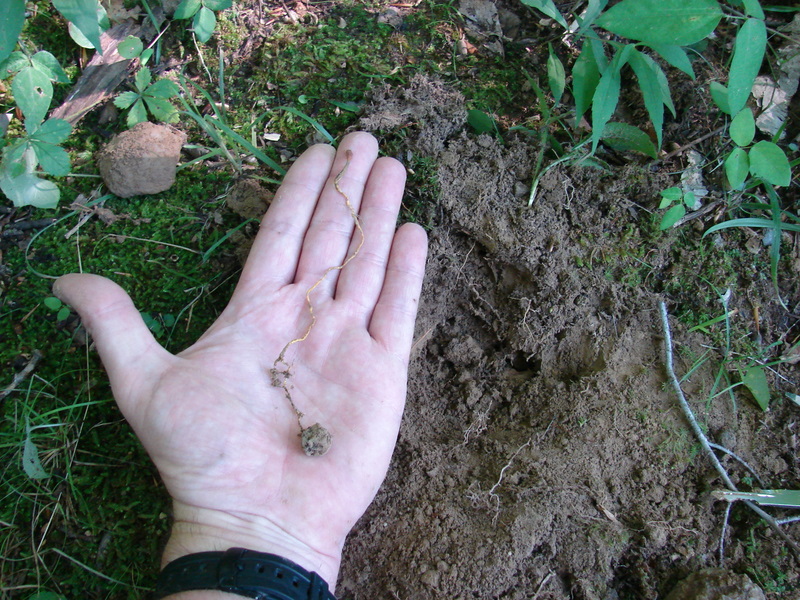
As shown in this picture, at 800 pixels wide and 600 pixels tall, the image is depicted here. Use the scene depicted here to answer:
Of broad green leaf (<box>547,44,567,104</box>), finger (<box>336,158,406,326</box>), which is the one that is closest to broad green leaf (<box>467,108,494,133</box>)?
broad green leaf (<box>547,44,567,104</box>)

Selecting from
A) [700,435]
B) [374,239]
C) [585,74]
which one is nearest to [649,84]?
[585,74]

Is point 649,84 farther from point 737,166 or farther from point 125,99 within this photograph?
point 125,99

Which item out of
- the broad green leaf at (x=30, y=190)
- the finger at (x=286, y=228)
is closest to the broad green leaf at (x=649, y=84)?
the finger at (x=286, y=228)

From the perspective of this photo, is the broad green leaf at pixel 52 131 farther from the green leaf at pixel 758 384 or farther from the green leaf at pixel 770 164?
the green leaf at pixel 758 384

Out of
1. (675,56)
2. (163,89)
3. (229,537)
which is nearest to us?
(229,537)

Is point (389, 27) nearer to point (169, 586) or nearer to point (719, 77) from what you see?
point (719, 77)
